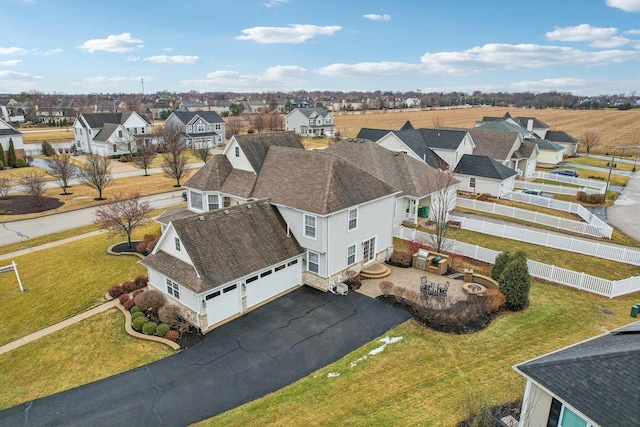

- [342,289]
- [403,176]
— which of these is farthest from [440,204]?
[342,289]

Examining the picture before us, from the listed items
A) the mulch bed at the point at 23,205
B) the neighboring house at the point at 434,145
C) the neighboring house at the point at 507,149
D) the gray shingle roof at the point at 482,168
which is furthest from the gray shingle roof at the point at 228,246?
the neighboring house at the point at 507,149

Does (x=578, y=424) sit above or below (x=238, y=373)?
above

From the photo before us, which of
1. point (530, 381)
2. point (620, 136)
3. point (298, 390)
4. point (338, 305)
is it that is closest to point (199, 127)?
point (338, 305)

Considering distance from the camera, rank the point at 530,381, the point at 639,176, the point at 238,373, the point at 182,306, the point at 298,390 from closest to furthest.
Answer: the point at 530,381
the point at 298,390
the point at 238,373
the point at 182,306
the point at 639,176

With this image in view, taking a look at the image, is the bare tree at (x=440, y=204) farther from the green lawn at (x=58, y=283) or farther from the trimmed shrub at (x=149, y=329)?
the green lawn at (x=58, y=283)

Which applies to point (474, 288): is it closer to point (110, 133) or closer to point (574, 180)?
point (574, 180)

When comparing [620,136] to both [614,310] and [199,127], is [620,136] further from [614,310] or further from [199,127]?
[199,127]
